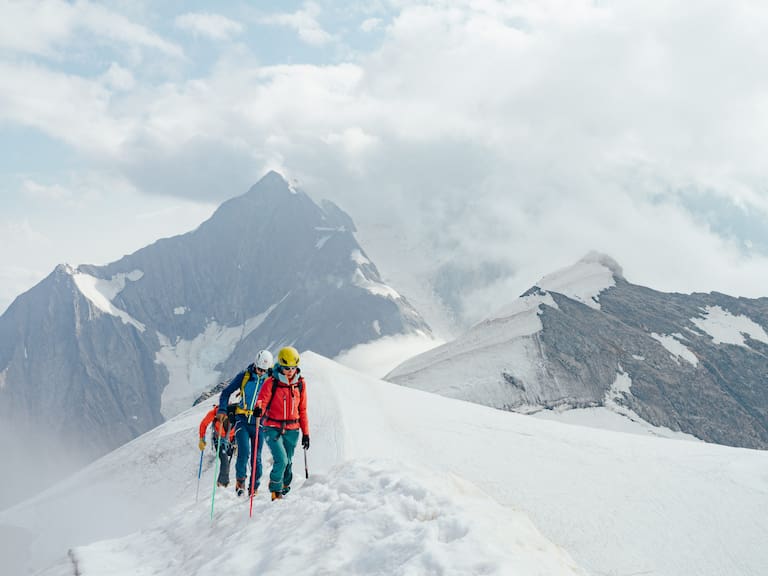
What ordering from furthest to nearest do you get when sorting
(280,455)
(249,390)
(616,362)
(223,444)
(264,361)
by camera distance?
1. (616,362)
2. (223,444)
3. (249,390)
4. (264,361)
5. (280,455)

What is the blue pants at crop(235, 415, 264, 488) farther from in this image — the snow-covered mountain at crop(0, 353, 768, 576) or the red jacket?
the snow-covered mountain at crop(0, 353, 768, 576)

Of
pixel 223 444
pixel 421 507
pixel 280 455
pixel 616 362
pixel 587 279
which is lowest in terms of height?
pixel 616 362

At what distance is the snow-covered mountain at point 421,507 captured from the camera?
9211 millimetres

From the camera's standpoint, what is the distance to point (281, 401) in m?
13.0

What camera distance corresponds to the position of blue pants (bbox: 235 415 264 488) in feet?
43.8

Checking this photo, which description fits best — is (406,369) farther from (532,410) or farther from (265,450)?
(265,450)

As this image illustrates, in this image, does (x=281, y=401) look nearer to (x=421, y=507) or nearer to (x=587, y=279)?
(x=421, y=507)

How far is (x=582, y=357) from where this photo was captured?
93750 millimetres

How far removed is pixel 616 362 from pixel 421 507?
95.9 metres

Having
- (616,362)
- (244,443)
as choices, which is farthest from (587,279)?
(244,443)

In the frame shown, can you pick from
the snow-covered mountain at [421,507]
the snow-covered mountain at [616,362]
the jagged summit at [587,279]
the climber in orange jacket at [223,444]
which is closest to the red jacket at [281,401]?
the snow-covered mountain at [421,507]

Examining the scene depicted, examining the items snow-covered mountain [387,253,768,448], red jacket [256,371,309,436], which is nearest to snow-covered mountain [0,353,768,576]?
red jacket [256,371,309,436]

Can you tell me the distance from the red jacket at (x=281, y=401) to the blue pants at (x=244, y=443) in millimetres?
471

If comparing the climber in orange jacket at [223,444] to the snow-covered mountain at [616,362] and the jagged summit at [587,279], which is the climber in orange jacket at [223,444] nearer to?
the snow-covered mountain at [616,362]
